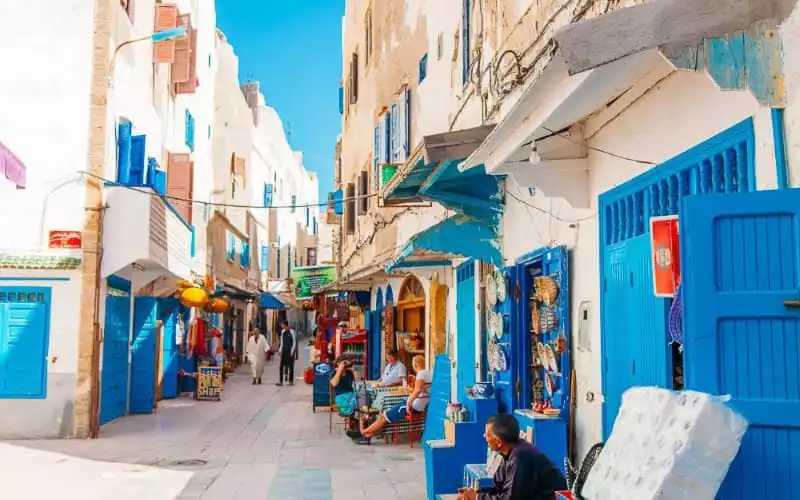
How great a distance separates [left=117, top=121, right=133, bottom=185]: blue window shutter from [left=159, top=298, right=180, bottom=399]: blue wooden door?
4631 mm

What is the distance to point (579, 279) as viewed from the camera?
20.7 feet

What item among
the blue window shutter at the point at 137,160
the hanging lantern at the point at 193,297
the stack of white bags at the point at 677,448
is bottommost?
the stack of white bags at the point at 677,448

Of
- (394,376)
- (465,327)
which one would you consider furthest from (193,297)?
(465,327)

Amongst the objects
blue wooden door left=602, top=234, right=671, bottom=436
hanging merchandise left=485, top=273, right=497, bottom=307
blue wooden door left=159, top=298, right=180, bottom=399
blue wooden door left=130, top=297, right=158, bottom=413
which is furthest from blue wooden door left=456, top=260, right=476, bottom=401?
blue wooden door left=159, top=298, right=180, bottom=399

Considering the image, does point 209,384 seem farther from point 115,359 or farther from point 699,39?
point 699,39

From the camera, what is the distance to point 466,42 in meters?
10.5

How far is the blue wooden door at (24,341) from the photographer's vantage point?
1196 cm

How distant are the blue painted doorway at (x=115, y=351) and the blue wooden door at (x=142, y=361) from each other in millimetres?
359

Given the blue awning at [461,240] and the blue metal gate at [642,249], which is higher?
the blue awning at [461,240]

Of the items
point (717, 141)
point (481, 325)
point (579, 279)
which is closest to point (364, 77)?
point (481, 325)

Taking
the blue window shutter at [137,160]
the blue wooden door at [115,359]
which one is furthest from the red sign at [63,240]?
the blue window shutter at [137,160]

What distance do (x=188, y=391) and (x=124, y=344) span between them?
4.95 meters

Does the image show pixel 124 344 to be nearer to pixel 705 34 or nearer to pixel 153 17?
pixel 153 17

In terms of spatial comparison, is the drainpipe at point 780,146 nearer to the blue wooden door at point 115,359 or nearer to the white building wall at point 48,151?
the white building wall at point 48,151
